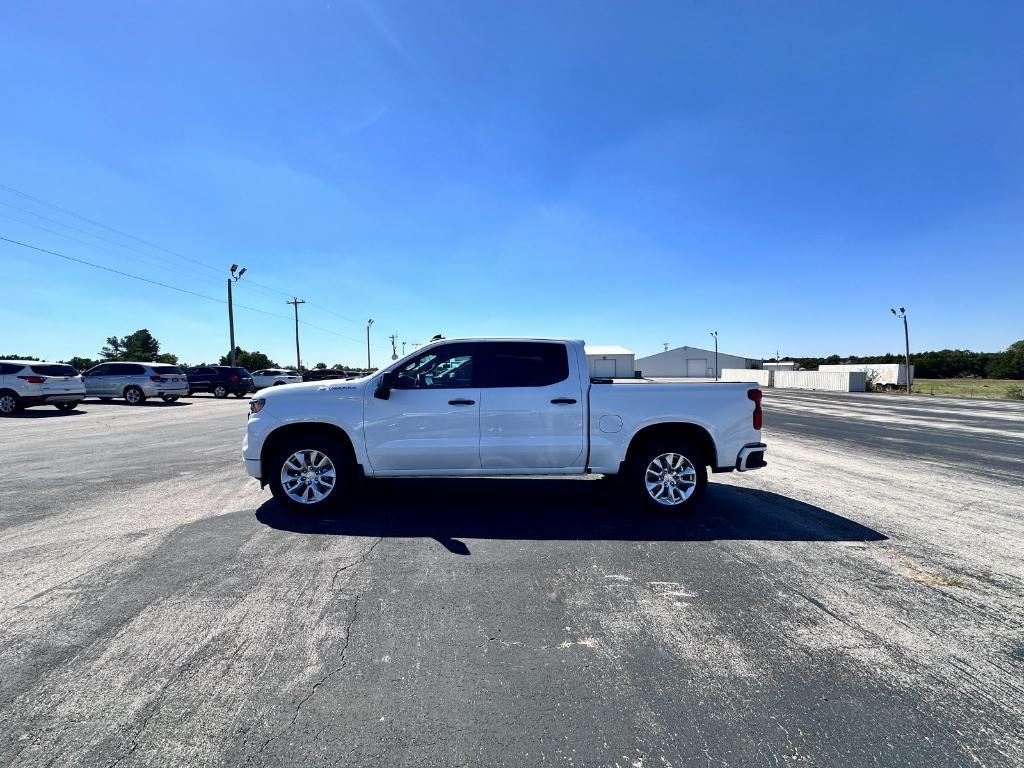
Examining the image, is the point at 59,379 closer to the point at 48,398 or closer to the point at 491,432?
the point at 48,398

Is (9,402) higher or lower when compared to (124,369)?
lower

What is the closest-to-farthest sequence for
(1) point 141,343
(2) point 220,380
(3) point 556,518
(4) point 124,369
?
1. (3) point 556,518
2. (4) point 124,369
3. (2) point 220,380
4. (1) point 141,343

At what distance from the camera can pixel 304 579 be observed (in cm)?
352

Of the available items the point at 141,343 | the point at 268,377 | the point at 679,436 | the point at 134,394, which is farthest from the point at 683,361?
the point at 141,343

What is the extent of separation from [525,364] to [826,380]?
151 feet

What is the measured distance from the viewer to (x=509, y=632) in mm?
2844

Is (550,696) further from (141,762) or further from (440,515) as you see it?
(440,515)

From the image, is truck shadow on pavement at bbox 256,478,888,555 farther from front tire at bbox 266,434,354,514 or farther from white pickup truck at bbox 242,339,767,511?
white pickup truck at bbox 242,339,767,511

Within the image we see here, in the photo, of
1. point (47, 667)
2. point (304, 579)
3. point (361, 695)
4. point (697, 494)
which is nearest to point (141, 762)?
point (361, 695)

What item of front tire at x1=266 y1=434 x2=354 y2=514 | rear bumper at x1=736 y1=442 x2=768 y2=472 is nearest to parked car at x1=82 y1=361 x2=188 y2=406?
front tire at x1=266 y1=434 x2=354 y2=514

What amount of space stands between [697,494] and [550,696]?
3.35 m

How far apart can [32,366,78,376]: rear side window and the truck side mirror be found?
17.3 metres

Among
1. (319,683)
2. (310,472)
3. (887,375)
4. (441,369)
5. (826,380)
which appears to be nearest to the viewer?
(319,683)

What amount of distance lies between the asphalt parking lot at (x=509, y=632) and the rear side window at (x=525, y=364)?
1466mm
